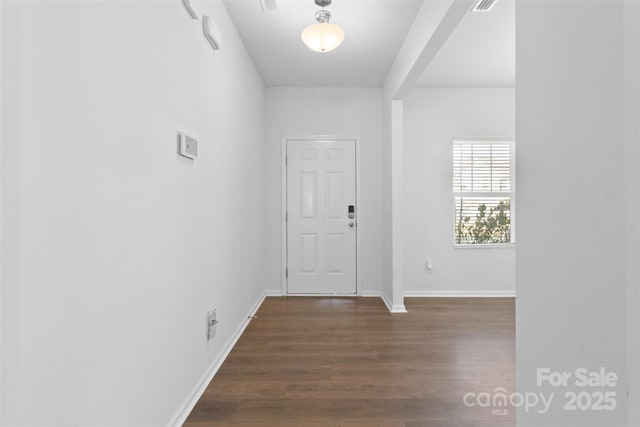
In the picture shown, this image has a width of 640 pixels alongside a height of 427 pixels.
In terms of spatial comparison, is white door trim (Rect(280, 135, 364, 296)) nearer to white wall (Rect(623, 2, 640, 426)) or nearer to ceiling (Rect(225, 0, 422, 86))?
ceiling (Rect(225, 0, 422, 86))

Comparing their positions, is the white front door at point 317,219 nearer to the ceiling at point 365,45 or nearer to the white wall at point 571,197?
the ceiling at point 365,45

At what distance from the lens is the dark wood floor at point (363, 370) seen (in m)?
1.76

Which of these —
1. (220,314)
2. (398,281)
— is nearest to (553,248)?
(220,314)

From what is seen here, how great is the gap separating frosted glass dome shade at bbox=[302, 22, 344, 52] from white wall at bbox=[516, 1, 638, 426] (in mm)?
1436

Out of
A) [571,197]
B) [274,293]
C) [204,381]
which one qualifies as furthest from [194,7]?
[274,293]

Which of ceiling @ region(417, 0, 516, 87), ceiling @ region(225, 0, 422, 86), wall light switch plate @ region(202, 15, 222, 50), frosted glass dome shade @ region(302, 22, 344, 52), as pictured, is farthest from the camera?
ceiling @ region(417, 0, 516, 87)

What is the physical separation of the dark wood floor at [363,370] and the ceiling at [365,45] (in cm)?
263

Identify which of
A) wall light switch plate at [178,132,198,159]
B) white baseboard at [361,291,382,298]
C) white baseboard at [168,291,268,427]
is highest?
wall light switch plate at [178,132,198,159]

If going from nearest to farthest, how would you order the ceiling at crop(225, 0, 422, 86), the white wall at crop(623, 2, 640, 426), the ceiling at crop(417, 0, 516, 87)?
the white wall at crop(623, 2, 640, 426) → the ceiling at crop(225, 0, 422, 86) → the ceiling at crop(417, 0, 516, 87)

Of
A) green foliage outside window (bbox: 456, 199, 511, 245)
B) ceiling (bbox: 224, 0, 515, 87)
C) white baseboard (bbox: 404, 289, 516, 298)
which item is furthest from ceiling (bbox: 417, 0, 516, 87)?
white baseboard (bbox: 404, 289, 516, 298)

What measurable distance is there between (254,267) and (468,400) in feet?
7.93

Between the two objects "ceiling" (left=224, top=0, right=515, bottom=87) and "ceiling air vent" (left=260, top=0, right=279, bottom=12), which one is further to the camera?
"ceiling" (left=224, top=0, right=515, bottom=87)

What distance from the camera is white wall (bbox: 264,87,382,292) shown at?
14.3 feet

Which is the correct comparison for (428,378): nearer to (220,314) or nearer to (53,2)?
(220,314)
